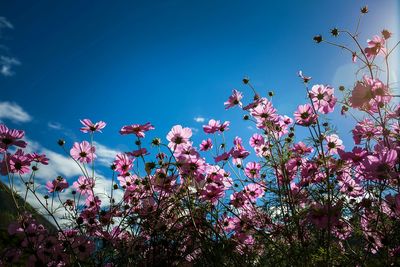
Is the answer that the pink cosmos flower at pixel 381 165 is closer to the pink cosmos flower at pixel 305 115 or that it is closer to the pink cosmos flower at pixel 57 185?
the pink cosmos flower at pixel 305 115

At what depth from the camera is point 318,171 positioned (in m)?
2.56

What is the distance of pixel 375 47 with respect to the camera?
7.41ft

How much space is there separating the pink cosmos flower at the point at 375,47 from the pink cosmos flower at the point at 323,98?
391 mm

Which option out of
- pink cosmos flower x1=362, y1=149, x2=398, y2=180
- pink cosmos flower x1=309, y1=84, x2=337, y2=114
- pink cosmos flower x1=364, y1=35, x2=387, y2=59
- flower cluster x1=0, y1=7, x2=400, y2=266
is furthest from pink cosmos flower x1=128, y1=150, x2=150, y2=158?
pink cosmos flower x1=364, y1=35, x2=387, y2=59

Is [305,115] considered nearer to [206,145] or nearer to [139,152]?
[206,145]

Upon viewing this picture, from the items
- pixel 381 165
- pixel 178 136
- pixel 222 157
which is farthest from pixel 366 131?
pixel 178 136

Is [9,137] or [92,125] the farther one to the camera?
[92,125]

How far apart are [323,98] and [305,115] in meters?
0.18

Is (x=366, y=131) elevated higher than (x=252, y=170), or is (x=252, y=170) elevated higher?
(x=252, y=170)

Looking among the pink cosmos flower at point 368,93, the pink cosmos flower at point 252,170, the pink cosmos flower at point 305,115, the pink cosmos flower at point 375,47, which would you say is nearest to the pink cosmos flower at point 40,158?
the pink cosmos flower at point 252,170

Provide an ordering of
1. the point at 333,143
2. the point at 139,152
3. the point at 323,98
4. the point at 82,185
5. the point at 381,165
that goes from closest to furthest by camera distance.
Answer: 1. the point at 381,165
2. the point at 139,152
3. the point at 323,98
4. the point at 333,143
5. the point at 82,185

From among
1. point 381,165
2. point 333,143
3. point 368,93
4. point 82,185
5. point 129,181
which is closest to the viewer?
point 381,165

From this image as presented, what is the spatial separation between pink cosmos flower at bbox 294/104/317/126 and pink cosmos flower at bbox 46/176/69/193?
2091 mm

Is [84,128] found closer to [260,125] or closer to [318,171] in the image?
[260,125]
